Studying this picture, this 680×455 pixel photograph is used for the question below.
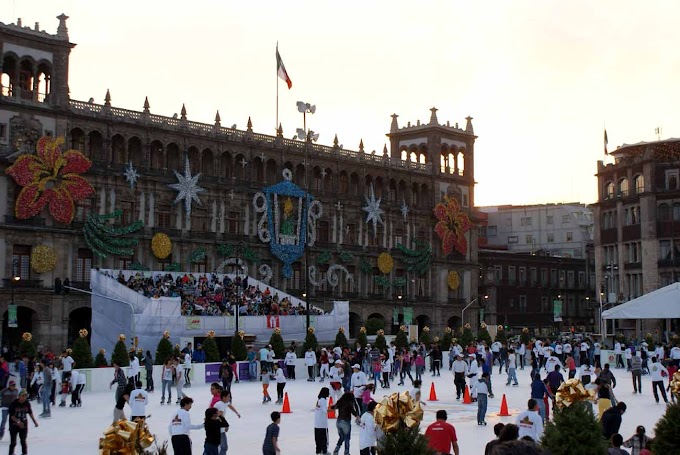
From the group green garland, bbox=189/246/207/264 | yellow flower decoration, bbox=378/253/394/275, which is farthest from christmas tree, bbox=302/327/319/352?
yellow flower decoration, bbox=378/253/394/275

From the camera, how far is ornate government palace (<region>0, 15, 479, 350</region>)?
2181 inches

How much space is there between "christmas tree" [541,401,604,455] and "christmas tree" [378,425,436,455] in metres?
2.85

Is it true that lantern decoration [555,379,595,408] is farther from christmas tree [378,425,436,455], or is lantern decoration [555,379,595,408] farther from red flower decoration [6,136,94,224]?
red flower decoration [6,136,94,224]

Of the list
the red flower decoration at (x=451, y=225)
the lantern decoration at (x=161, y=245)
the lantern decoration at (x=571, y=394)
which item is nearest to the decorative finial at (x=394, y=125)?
the red flower decoration at (x=451, y=225)

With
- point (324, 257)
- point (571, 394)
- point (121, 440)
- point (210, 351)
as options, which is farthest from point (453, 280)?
point (121, 440)

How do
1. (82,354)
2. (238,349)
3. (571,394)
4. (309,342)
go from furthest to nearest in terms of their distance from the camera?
(309,342), (238,349), (82,354), (571,394)

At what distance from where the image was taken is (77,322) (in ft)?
192

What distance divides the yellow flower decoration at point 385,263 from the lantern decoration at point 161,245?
19858mm

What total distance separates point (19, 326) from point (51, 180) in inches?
346

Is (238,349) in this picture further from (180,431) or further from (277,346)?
(180,431)

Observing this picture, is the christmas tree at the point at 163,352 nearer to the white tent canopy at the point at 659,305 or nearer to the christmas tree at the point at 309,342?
the christmas tree at the point at 309,342

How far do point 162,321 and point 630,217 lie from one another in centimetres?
4971

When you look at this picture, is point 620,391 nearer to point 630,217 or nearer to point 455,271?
point 455,271

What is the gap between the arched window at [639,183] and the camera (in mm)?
83169
